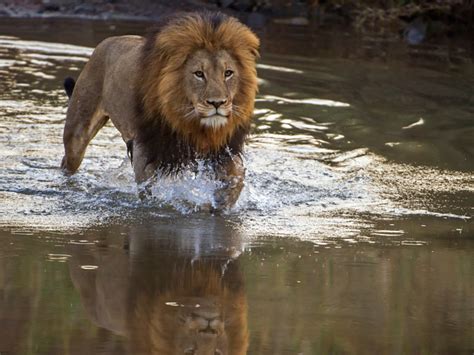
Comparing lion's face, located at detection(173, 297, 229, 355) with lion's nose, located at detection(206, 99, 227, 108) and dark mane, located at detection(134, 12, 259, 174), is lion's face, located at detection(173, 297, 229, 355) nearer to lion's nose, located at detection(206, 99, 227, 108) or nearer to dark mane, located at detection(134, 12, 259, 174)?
lion's nose, located at detection(206, 99, 227, 108)

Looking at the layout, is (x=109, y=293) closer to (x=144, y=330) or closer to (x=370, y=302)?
(x=144, y=330)

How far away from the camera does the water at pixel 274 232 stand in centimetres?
439

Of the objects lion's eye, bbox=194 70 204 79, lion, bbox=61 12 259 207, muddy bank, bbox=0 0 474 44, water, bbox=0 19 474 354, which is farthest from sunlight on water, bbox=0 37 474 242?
muddy bank, bbox=0 0 474 44

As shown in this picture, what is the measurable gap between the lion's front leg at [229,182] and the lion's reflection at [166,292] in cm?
63

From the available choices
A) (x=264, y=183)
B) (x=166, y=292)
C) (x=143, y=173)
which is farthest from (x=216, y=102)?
(x=166, y=292)

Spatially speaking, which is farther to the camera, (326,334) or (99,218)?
(99,218)

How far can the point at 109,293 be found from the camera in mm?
4777

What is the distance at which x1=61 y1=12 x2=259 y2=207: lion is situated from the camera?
A: 6.19 m

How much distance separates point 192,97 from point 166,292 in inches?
64.6

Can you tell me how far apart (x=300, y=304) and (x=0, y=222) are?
190 centimetres

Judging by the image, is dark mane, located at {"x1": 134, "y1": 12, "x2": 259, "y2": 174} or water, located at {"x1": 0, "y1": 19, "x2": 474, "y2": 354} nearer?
water, located at {"x1": 0, "y1": 19, "x2": 474, "y2": 354}

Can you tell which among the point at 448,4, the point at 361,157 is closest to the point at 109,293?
the point at 361,157

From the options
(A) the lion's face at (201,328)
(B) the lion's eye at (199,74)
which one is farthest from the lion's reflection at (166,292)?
(B) the lion's eye at (199,74)

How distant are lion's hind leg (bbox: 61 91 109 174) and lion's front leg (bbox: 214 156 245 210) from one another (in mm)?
1196
